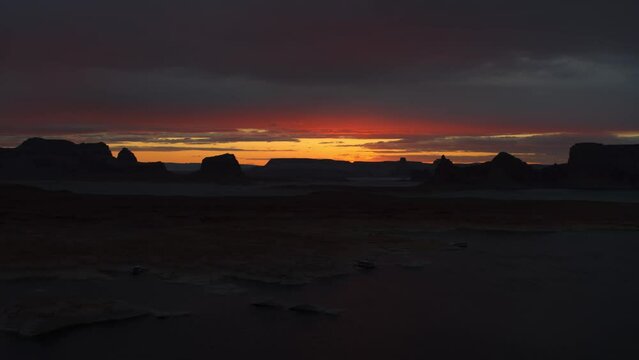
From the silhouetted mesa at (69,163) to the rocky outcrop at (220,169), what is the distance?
12867mm

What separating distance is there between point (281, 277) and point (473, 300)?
8184 millimetres

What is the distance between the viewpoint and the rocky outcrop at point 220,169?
579 ft

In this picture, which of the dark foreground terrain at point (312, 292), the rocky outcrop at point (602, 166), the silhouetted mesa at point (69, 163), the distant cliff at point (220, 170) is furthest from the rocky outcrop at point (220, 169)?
the dark foreground terrain at point (312, 292)

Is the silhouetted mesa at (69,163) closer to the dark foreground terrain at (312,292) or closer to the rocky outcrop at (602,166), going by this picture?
the rocky outcrop at (602,166)

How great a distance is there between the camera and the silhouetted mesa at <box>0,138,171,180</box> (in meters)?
171

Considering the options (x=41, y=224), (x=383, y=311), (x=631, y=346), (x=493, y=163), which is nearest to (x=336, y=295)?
(x=383, y=311)

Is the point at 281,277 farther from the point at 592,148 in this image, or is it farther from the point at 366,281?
the point at 592,148

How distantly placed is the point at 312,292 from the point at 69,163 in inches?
6989

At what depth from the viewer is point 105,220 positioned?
4622 centimetres

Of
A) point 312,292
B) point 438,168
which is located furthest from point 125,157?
point 312,292

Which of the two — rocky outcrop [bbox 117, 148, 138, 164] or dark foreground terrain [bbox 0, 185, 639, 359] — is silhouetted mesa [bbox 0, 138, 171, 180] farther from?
dark foreground terrain [bbox 0, 185, 639, 359]

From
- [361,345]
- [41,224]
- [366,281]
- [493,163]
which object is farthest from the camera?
[493,163]

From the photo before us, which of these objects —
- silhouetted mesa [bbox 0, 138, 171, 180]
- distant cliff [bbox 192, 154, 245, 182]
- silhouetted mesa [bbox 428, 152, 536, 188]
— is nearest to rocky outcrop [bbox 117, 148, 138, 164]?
silhouetted mesa [bbox 0, 138, 171, 180]

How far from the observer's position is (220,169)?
593 feet
